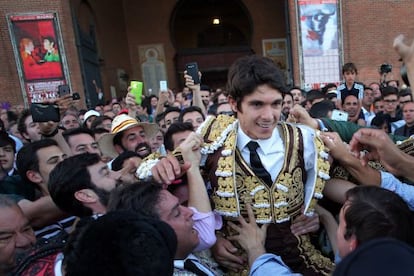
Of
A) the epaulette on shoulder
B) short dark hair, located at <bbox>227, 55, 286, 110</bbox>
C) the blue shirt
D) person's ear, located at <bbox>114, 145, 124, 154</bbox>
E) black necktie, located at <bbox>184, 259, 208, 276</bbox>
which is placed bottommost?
the blue shirt

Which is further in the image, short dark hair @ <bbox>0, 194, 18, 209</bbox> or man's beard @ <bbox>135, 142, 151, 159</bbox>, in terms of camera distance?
man's beard @ <bbox>135, 142, 151, 159</bbox>

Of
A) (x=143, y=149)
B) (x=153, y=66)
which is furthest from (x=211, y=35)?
(x=143, y=149)

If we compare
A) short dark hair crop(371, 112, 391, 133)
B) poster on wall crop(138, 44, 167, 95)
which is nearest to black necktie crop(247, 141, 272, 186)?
short dark hair crop(371, 112, 391, 133)

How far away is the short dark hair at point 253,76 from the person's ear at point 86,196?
884 mm

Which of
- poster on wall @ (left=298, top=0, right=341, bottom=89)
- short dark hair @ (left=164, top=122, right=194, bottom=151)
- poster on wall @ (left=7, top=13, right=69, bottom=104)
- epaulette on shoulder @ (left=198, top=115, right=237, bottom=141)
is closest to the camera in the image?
epaulette on shoulder @ (left=198, top=115, right=237, bottom=141)

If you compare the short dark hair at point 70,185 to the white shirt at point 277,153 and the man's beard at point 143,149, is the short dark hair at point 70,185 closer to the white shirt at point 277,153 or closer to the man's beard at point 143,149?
the white shirt at point 277,153

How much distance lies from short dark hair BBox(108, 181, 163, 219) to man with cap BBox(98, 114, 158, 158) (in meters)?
1.86

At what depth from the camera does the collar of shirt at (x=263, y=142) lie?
5.66 ft

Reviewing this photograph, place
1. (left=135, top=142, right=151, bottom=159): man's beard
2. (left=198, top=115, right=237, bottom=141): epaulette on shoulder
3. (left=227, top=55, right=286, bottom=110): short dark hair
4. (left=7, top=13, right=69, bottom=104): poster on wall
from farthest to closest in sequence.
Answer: (left=7, top=13, right=69, bottom=104): poster on wall → (left=135, top=142, right=151, bottom=159): man's beard → (left=198, top=115, right=237, bottom=141): epaulette on shoulder → (left=227, top=55, right=286, bottom=110): short dark hair

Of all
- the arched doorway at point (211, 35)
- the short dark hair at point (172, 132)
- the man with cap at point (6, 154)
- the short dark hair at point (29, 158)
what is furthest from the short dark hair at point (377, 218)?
the arched doorway at point (211, 35)

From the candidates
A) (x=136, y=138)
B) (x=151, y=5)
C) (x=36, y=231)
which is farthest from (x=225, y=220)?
(x=151, y=5)

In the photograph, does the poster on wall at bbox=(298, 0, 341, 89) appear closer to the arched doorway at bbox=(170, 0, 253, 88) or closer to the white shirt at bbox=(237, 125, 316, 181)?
the arched doorway at bbox=(170, 0, 253, 88)

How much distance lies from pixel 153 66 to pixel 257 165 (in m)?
14.2

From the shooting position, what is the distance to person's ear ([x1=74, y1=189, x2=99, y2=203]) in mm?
1844
